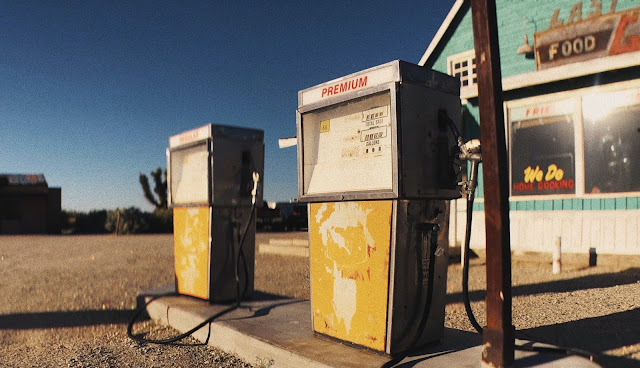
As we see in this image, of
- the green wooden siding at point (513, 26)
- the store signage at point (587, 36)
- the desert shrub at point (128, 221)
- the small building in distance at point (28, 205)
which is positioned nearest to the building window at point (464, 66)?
the green wooden siding at point (513, 26)

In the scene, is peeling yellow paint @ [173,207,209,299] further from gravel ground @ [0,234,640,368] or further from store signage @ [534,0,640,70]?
store signage @ [534,0,640,70]

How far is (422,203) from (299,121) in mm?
1174

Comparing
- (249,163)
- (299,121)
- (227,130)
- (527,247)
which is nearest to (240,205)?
(249,163)

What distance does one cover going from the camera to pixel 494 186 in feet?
8.55

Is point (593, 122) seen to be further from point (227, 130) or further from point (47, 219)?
point (47, 219)

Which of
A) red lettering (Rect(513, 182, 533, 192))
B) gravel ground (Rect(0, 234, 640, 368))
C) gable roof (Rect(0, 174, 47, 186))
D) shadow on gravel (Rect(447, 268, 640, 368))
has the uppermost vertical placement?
gable roof (Rect(0, 174, 47, 186))

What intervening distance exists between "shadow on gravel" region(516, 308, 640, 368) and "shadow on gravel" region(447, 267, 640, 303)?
63.2 inches

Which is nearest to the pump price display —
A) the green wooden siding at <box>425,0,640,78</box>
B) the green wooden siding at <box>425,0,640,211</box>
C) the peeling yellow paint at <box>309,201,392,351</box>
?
the peeling yellow paint at <box>309,201,392,351</box>

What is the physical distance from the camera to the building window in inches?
466

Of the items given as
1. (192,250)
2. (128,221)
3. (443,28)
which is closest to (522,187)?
(443,28)

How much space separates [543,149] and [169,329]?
7.86 metres

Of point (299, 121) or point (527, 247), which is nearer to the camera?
point (299, 121)

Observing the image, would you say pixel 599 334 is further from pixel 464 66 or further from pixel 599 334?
pixel 464 66

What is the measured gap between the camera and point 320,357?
3115 mm
